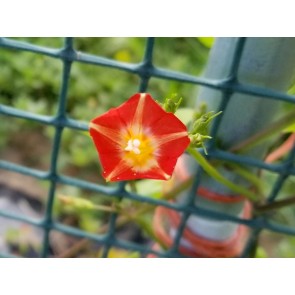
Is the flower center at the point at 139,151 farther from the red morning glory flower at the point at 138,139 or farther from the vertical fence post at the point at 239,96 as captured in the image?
the vertical fence post at the point at 239,96

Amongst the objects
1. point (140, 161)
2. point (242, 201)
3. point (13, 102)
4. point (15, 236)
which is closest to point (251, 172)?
point (242, 201)

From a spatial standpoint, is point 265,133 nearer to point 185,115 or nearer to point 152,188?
point 185,115

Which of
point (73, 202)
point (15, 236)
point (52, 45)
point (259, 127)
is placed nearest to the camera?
point (259, 127)

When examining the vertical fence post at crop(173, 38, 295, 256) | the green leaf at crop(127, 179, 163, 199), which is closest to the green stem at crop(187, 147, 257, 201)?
the vertical fence post at crop(173, 38, 295, 256)

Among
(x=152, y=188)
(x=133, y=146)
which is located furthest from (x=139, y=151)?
(x=152, y=188)

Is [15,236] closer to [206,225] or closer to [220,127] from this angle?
[206,225]

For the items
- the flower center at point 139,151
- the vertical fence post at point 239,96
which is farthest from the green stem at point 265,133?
the flower center at point 139,151
